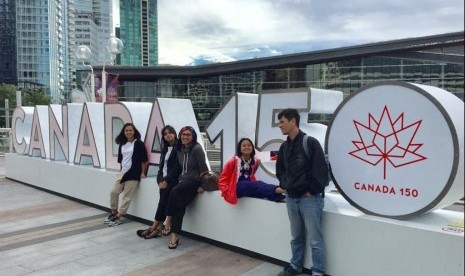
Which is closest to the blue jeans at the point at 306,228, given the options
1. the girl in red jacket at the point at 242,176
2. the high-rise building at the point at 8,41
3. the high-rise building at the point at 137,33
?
the girl in red jacket at the point at 242,176

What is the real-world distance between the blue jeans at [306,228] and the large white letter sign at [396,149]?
442mm

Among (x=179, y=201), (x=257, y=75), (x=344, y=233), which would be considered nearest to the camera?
(x=344, y=233)

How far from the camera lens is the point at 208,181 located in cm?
608

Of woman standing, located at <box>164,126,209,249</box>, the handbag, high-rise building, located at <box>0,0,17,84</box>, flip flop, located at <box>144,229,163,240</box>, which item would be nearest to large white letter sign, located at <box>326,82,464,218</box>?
the handbag

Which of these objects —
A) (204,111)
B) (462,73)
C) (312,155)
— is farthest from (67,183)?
(204,111)

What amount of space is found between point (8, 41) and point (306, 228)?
265 feet

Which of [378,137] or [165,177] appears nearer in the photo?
[378,137]

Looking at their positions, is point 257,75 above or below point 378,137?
above

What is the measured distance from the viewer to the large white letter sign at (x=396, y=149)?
385 centimetres

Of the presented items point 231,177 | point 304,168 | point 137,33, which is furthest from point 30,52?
point 304,168

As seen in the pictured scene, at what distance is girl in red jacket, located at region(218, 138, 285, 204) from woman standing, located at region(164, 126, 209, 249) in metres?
0.62

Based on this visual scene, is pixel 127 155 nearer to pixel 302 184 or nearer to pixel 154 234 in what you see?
pixel 154 234

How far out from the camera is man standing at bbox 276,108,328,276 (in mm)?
4344

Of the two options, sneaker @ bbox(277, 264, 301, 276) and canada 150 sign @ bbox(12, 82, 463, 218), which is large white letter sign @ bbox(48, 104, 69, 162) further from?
Answer: sneaker @ bbox(277, 264, 301, 276)
